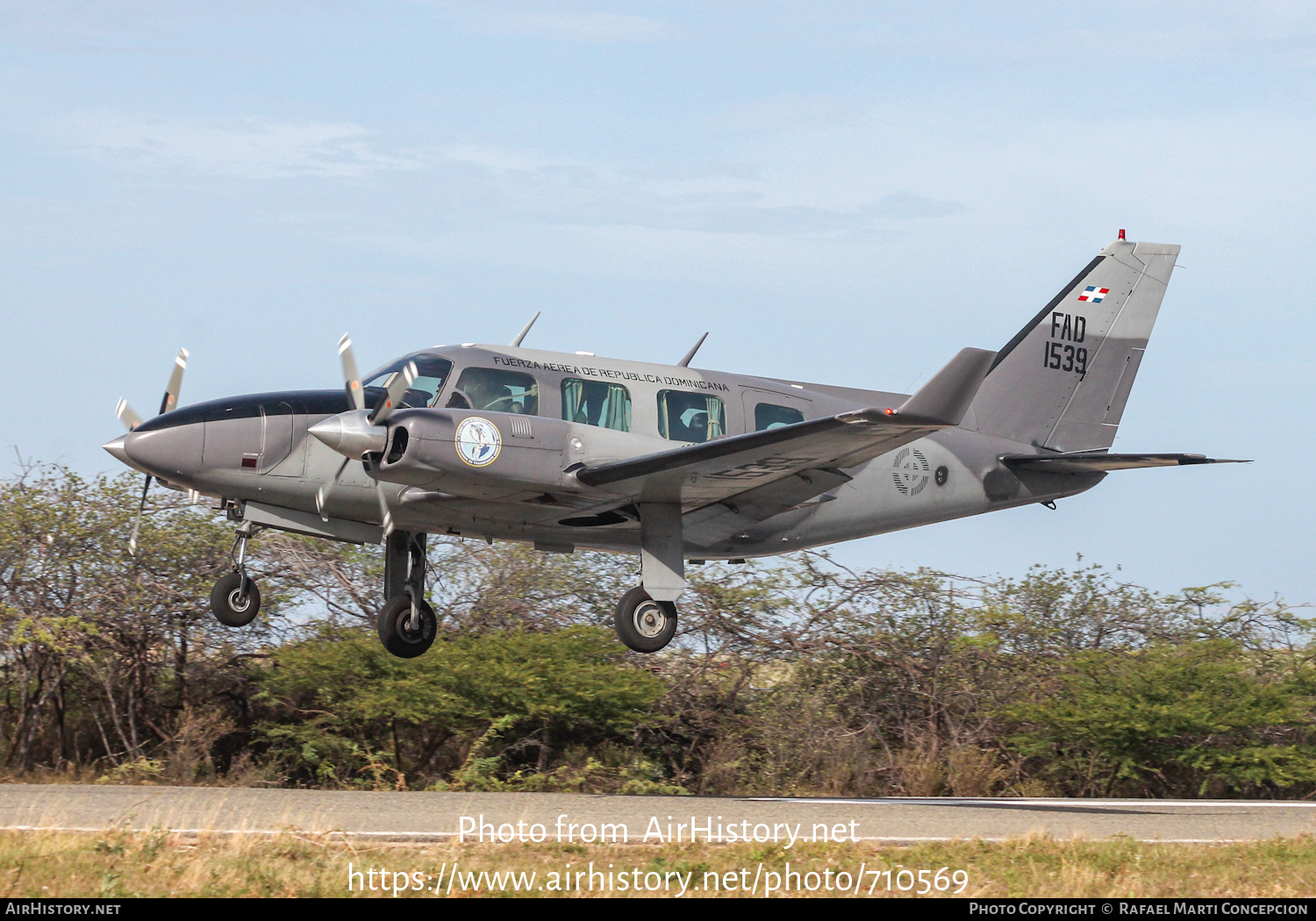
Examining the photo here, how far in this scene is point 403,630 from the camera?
670 inches

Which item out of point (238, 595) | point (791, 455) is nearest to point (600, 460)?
point (791, 455)

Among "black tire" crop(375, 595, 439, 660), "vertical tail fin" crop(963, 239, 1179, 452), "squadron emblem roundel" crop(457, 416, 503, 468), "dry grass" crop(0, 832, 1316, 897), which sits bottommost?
"dry grass" crop(0, 832, 1316, 897)

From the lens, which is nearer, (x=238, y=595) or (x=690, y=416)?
(x=238, y=595)

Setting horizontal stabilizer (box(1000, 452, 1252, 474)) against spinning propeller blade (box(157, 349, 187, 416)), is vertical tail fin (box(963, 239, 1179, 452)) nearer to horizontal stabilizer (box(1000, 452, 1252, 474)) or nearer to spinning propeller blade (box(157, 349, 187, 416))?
horizontal stabilizer (box(1000, 452, 1252, 474))

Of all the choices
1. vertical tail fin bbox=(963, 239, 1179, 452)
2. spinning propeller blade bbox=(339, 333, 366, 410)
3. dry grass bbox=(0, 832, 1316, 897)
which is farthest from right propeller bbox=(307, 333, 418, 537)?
vertical tail fin bbox=(963, 239, 1179, 452)

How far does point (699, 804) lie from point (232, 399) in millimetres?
7448

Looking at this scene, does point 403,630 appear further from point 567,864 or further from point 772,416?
point 567,864

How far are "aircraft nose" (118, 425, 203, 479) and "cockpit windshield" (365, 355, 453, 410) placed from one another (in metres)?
1.92

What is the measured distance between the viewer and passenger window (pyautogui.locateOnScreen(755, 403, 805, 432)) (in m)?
17.1

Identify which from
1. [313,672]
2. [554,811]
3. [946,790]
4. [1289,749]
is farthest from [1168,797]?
[313,672]

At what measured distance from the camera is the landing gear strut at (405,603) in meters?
17.0

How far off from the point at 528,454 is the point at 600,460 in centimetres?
88

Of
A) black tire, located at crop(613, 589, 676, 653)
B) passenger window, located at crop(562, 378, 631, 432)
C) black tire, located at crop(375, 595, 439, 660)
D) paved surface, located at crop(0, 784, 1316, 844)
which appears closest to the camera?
paved surface, located at crop(0, 784, 1316, 844)
